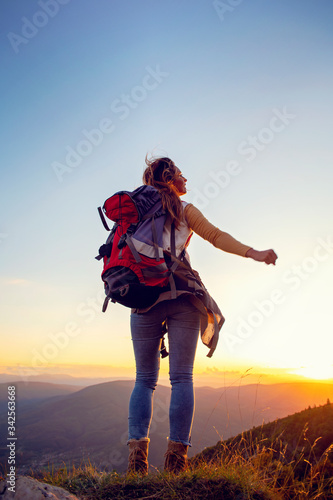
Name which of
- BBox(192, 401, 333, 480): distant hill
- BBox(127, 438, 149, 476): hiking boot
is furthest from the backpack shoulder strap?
BBox(192, 401, 333, 480): distant hill

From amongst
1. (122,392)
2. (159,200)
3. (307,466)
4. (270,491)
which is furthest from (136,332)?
(122,392)

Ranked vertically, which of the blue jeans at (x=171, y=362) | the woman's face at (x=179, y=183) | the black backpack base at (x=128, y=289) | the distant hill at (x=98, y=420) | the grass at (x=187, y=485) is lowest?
the distant hill at (x=98, y=420)

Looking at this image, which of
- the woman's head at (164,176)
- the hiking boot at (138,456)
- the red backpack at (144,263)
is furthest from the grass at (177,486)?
the woman's head at (164,176)

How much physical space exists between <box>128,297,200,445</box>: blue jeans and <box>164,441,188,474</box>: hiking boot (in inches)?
1.7

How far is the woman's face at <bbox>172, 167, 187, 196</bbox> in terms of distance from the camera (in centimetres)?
317

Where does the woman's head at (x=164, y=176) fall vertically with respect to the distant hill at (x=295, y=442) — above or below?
above

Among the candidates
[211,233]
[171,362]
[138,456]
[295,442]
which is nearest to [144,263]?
[211,233]

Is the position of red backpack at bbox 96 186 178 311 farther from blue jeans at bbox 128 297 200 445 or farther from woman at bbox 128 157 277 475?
blue jeans at bbox 128 297 200 445

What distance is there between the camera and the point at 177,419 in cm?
261

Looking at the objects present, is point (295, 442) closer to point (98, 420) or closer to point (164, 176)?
point (164, 176)

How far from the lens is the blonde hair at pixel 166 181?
289 centimetres

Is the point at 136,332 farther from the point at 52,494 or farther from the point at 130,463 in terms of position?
the point at 52,494

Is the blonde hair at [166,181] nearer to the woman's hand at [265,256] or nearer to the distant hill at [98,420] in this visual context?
the woman's hand at [265,256]

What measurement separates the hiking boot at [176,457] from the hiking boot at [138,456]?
18 centimetres
